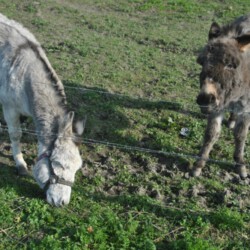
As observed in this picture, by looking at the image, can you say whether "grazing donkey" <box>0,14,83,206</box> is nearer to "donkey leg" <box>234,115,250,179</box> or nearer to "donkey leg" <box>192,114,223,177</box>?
"donkey leg" <box>192,114,223,177</box>

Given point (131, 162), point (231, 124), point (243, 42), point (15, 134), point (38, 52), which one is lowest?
point (131, 162)

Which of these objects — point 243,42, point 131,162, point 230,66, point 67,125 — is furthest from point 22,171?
point 243,42

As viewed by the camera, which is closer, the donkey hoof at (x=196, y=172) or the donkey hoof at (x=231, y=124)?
the donkey hoof at (x=196, y=172)

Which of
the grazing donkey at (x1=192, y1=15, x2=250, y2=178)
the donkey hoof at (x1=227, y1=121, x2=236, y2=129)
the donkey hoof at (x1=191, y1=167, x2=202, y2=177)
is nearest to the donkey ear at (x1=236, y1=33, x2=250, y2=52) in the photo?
the grazing donkey at (x1=192, y1=15, x2=250, y2=178)

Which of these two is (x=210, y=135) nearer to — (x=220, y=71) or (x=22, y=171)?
(x=220, y=71)

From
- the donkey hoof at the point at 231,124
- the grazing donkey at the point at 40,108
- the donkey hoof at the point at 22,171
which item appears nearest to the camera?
the grazing donkey at the point at 40,108

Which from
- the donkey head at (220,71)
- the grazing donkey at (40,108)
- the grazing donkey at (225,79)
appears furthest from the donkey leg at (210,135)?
the grazing donkey at (40,108)

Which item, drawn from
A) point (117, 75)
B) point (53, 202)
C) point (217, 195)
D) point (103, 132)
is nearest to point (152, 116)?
point (103, 132)

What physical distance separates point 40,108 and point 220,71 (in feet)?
7.73

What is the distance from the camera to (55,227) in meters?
4.64

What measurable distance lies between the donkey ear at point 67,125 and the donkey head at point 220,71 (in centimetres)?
167

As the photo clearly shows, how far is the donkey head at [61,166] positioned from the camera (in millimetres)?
4762

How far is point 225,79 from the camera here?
17.4 feet

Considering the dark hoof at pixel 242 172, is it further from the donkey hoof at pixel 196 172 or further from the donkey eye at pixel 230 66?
the donkey eye at pixel 230 66
